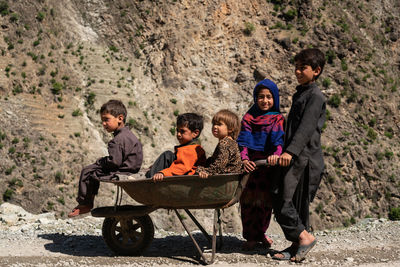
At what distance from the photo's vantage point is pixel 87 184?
17.0ft

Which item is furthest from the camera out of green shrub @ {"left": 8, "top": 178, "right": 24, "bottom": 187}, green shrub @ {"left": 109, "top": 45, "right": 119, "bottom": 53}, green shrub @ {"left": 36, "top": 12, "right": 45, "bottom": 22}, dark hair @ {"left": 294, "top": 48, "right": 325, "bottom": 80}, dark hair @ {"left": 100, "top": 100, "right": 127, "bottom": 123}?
green shrub @ {"left": 109, "top": 45, "right": 119, "bottom": 53}

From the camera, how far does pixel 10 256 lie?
504 cm

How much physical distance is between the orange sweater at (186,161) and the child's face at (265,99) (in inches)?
38.4

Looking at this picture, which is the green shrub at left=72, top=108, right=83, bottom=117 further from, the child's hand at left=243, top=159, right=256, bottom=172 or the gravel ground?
the child's hand at left=243, top=159, right=256, bottom=172

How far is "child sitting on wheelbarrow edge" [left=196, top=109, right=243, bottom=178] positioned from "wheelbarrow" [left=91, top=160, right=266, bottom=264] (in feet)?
0.40

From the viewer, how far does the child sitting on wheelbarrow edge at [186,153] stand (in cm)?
484

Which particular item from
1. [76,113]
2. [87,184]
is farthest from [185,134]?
[76,113]

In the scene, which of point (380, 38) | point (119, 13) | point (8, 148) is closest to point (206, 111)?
point (119, 13)

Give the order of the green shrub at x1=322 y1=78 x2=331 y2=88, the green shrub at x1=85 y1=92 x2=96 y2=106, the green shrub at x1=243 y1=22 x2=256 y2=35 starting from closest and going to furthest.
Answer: the green shrub at x1=85 y1=92 x2=96 y2=106, the green shrub at x1=243 y1=22 x2=256 y2=35, the green shrub at x1=322 y1=78 x2=331 y2=88

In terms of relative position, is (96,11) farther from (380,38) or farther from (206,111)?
(380,38)

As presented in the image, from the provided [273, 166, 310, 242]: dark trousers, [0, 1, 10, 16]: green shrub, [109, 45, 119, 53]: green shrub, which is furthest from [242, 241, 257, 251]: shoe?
[109, 45, 119, 53]: green shrub

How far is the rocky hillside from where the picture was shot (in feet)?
56.7

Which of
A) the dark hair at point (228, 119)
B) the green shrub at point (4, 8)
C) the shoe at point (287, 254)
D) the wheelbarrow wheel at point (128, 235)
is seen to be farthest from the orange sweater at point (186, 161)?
the green shrub at point (4, 8)

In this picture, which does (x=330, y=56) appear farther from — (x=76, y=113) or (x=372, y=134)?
(x=76, y=113)
